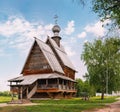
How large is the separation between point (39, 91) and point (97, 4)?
1096 inches

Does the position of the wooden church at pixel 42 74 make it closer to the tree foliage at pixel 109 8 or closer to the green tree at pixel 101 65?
the green tree at pixel 101 65

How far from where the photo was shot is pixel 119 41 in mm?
24516

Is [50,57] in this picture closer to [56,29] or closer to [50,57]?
[50,57]

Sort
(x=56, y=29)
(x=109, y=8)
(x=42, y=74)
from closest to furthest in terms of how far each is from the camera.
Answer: (x=109, y=8), (x=42, y=74), (x=56, y=29)

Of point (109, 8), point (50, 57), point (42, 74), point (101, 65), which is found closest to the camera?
point (109, 8)

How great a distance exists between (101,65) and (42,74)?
11.3 metres

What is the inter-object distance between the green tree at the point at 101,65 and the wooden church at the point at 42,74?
4584mm

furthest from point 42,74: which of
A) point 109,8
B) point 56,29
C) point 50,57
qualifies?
point 109,8

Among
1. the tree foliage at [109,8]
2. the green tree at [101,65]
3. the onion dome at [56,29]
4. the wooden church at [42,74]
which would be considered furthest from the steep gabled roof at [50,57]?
the tree foliage at [109,8]

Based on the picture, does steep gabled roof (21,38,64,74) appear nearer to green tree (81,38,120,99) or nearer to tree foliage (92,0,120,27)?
green tree (81,38,120,99)

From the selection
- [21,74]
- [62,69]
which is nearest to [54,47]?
[62,69]

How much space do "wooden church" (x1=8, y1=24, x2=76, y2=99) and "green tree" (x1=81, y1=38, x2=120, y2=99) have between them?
4.58 m

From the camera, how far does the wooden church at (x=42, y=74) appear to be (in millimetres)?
46219

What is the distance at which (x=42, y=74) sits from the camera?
49.0 meters
